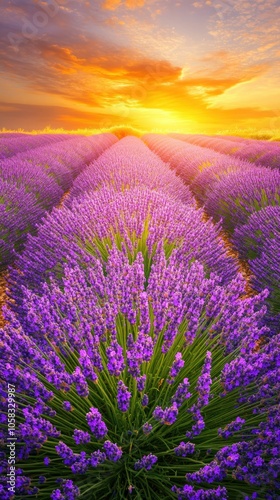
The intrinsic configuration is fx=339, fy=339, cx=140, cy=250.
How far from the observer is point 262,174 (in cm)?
530

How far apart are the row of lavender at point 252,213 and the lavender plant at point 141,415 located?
3.46 feet

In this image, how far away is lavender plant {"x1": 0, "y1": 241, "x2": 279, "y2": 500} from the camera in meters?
1.02

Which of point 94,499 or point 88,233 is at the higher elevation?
point 88,233

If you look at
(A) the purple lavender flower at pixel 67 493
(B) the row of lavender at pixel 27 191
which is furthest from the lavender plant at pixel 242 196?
(A) the purple lavender flower at pixel 67 493

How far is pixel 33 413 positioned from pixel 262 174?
5050 mm

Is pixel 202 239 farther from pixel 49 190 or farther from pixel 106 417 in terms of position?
pixel 49 190

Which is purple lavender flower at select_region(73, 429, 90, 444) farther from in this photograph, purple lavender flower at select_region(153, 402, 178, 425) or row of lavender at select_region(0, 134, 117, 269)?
row of lavender at select_region(0, 134, 117, 269)

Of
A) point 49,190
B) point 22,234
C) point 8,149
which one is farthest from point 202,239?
point 8,149

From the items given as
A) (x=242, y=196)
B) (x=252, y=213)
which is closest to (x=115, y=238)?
(x=252, y=213)

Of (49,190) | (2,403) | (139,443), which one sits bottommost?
(139,443)

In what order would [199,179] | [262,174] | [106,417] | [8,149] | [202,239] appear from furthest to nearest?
[8,149] < [199,179] < [262,174] < [202,239] < [106,417]

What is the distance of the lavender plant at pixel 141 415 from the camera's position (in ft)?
3.35

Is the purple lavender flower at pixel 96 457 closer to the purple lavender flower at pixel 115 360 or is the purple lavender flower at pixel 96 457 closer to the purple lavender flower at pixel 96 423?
the purple lavender flower at pixel 96 423

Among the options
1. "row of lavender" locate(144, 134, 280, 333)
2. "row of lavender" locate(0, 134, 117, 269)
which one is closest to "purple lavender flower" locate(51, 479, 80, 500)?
"row of lavender" locate(144, 134, 280, 333)
